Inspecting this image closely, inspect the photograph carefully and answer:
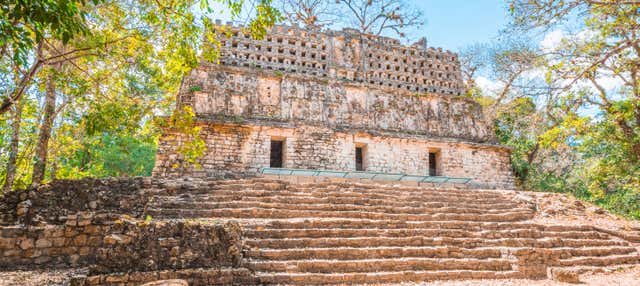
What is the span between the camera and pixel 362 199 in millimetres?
8688

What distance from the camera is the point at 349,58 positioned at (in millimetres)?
14812

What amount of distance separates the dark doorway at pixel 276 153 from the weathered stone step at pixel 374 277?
7.87m

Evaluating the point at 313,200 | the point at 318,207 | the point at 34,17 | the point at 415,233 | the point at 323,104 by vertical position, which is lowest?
the point at 415,233

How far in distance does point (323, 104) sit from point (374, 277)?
8.51 meters

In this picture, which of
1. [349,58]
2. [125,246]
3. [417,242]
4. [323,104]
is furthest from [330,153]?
[125,246]

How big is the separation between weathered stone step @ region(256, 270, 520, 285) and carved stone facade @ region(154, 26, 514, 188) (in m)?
6.39

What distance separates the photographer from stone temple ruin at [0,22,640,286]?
5155 mm

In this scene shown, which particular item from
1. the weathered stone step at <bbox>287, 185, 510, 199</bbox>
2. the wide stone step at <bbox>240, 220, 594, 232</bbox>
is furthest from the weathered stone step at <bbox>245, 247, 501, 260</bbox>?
the weathered stone step at <bbox>287, 185, 510, 199</bbox>

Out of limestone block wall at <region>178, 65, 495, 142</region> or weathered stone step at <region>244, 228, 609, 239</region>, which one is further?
limestone block wall at <region>178, 65, 495, 142</region>

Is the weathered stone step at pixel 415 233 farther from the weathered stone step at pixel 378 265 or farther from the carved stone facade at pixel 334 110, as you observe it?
the carved stone facade at pixel 334 110

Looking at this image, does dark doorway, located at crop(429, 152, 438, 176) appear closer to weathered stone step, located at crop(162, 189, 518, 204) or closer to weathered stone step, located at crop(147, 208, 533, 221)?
weathered stone step, located at crop(162, 189, 518, 204)

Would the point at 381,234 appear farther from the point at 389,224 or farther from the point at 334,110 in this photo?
the point at 334,110

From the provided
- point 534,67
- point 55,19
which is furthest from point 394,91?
point 55,19

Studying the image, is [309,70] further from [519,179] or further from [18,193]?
[519,179]
